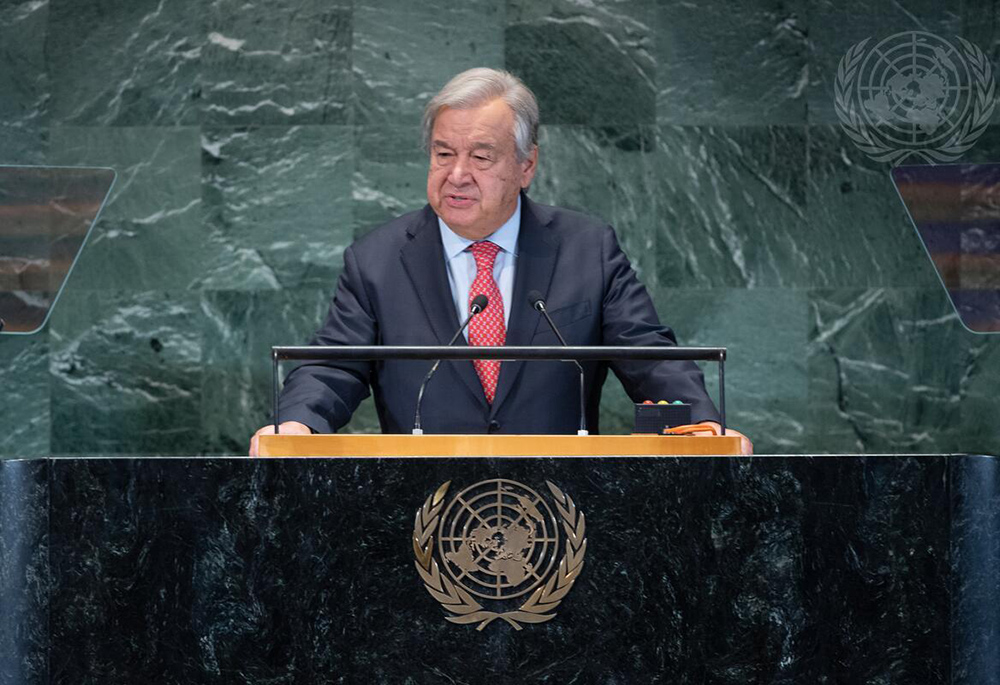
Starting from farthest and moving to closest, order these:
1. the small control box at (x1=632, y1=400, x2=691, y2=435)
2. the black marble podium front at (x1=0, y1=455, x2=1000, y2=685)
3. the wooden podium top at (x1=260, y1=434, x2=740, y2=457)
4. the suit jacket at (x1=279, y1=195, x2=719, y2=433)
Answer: the suit jacket at (x1=279, y1=195, x2=719, y2=433) → the small control box at (x1=632, y1=400, x2=691, y2=435) → the wooden podium top at (x1=260, y1=434, x2=740, y2=457) → the black marble podium front at (x1=0, y1=455, x2=1000, y2=685)

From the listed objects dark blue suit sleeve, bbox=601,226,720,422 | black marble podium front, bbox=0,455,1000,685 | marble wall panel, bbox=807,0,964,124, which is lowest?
black marble podium front, bbox=0,455,1000,685

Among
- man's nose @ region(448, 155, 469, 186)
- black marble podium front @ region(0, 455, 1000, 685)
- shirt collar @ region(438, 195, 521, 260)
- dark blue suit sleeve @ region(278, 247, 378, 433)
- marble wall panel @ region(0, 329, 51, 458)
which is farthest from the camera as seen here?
marble wall panel @ region(0, 329, 51, 458)

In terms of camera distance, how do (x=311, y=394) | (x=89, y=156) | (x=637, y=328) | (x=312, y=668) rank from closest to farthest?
(x=312, y=668) < (x=311, y=394) < (x=637, y=328) < (x=89, y=156)

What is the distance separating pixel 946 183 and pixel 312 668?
13.0 ft

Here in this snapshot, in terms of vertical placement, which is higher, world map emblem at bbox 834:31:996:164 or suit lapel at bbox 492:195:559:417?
world map emblem at bbox 834:31:996:164

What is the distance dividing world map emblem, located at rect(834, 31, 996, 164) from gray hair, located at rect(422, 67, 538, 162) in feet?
6.93

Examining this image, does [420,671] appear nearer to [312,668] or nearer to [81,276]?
[312,668]

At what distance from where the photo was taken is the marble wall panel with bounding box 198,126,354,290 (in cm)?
560

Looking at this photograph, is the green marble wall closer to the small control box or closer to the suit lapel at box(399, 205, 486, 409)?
the suit lapel at box(399, 205, 486, 409)

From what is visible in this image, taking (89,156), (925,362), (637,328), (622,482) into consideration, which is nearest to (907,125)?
(925,362)

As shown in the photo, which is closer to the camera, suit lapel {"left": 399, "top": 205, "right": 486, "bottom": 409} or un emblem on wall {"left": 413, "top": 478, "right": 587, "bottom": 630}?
un emblem on wall {"left": 413, "top": 478, "right": 587, "bottom": 630}

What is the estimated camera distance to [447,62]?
560 cm

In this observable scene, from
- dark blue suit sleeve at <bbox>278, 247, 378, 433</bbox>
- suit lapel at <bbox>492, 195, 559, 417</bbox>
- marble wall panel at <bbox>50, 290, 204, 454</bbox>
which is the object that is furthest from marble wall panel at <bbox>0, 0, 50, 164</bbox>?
suit lapel at <bbox>492, 195, 559, 417</bbox>

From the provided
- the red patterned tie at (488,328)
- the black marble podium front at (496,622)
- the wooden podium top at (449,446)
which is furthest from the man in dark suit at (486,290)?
the black marble podium front at (496,622)
